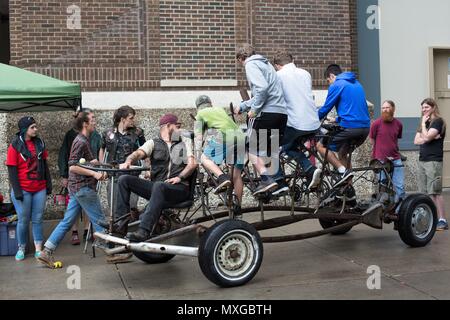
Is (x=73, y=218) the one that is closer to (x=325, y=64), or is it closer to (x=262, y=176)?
(x=262, y=176)

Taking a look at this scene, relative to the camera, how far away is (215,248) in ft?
17.0

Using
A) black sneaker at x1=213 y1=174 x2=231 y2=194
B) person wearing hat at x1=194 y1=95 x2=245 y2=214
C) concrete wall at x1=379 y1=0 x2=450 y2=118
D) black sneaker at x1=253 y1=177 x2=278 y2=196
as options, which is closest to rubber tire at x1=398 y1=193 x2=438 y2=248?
black sneaker at x1=253 y1=177 x2=278 y2=196

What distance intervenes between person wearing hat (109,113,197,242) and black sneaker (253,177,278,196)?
0.69m

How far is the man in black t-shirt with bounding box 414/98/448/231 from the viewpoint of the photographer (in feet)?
26.3

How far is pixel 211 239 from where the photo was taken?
5176 mm

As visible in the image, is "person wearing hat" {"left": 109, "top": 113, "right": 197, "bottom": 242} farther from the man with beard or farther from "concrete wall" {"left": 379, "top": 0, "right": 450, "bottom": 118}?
"concrete wall" {"left": 379, "top": 0, "right": 450, "bottom": 118}

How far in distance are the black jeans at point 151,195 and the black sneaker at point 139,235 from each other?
0.04 m

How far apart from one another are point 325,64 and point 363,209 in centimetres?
469

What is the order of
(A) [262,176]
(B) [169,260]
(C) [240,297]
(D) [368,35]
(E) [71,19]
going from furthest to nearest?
(D) [368,35] → (E) [71,19] → (B) [169,260] → (A) [262,176] → (C) [240,297]

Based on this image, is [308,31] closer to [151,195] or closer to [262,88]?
[262,88]

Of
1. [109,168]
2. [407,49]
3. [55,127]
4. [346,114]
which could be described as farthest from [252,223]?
[407,49]

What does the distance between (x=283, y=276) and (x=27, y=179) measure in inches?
130

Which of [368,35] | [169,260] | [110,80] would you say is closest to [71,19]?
[110,80]

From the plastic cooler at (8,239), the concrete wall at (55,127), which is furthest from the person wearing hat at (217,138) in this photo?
the concrete wall at (55,127)
